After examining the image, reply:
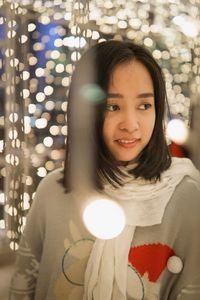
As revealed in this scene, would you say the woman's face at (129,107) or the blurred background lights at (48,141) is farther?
the blurred background lights at (48,141)

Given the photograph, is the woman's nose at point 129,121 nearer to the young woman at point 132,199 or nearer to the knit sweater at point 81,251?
the young woman at point 132,199

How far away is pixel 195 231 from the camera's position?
525 millimetres

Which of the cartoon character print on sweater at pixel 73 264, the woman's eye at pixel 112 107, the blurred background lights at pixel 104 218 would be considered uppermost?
the woman's eye at pixel 112 107

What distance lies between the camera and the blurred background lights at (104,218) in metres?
0.54

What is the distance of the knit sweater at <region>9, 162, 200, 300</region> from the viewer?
0.53 meters

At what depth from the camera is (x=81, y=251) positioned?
1.83 ft

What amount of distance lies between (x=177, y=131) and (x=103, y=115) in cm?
15

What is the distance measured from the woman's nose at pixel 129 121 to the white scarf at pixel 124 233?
0.31ft

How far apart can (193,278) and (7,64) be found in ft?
1.63

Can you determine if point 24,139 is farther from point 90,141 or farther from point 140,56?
point 140,56

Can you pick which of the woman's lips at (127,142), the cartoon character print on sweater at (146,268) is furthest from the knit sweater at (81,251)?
the woman's lips at (127,142)

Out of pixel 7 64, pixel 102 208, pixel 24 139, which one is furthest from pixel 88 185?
pixel 7 64

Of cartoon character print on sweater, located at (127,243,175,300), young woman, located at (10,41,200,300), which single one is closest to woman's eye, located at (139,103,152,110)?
young woman, located at (10,41,200,300)

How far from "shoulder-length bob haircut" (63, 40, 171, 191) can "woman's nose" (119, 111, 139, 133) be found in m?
0.03
